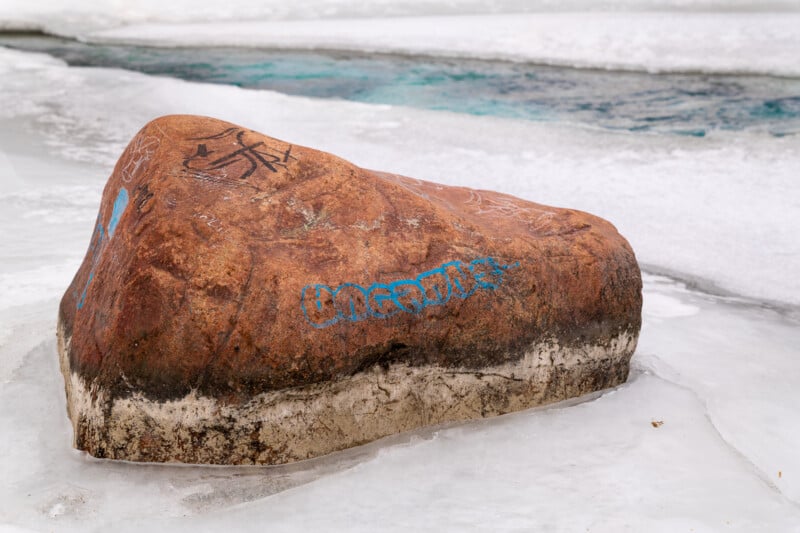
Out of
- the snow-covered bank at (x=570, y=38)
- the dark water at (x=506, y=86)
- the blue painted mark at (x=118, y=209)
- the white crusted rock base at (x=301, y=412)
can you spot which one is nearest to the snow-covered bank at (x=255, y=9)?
the snow-covered bank at (x=570, y=38)

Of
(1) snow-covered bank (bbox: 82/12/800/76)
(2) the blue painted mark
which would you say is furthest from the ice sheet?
(1) snow-covered bank (bbox: 82/12/800/76)

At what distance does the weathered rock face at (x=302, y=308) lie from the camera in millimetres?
2457

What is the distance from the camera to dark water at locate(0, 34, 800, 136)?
683 cm

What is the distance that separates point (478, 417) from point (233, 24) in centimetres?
940

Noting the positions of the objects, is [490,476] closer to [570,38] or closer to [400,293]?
[400,293]

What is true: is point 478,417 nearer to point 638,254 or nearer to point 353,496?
point 353,496

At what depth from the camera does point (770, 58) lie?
309 inches

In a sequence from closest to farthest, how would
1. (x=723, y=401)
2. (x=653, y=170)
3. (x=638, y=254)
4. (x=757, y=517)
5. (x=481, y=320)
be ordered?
(x=757, y=517)
(x=481, y=320)
(x=723, y=401)
(x=638, y=254)
(x=653, y=170)

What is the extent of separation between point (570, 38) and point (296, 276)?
7032mm

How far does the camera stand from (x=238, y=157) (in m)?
2.85

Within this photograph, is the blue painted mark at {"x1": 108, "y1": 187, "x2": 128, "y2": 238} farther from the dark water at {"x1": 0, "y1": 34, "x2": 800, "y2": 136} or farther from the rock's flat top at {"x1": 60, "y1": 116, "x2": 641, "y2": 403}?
the dark water at {"x1": 0, "y1": 34, "x2": 800, "y2": 136}

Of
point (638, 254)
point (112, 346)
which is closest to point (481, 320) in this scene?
point (112, 346)

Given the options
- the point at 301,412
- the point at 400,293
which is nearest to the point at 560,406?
the point at 400,293

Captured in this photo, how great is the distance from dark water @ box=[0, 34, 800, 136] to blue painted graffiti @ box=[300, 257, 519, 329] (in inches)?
165
